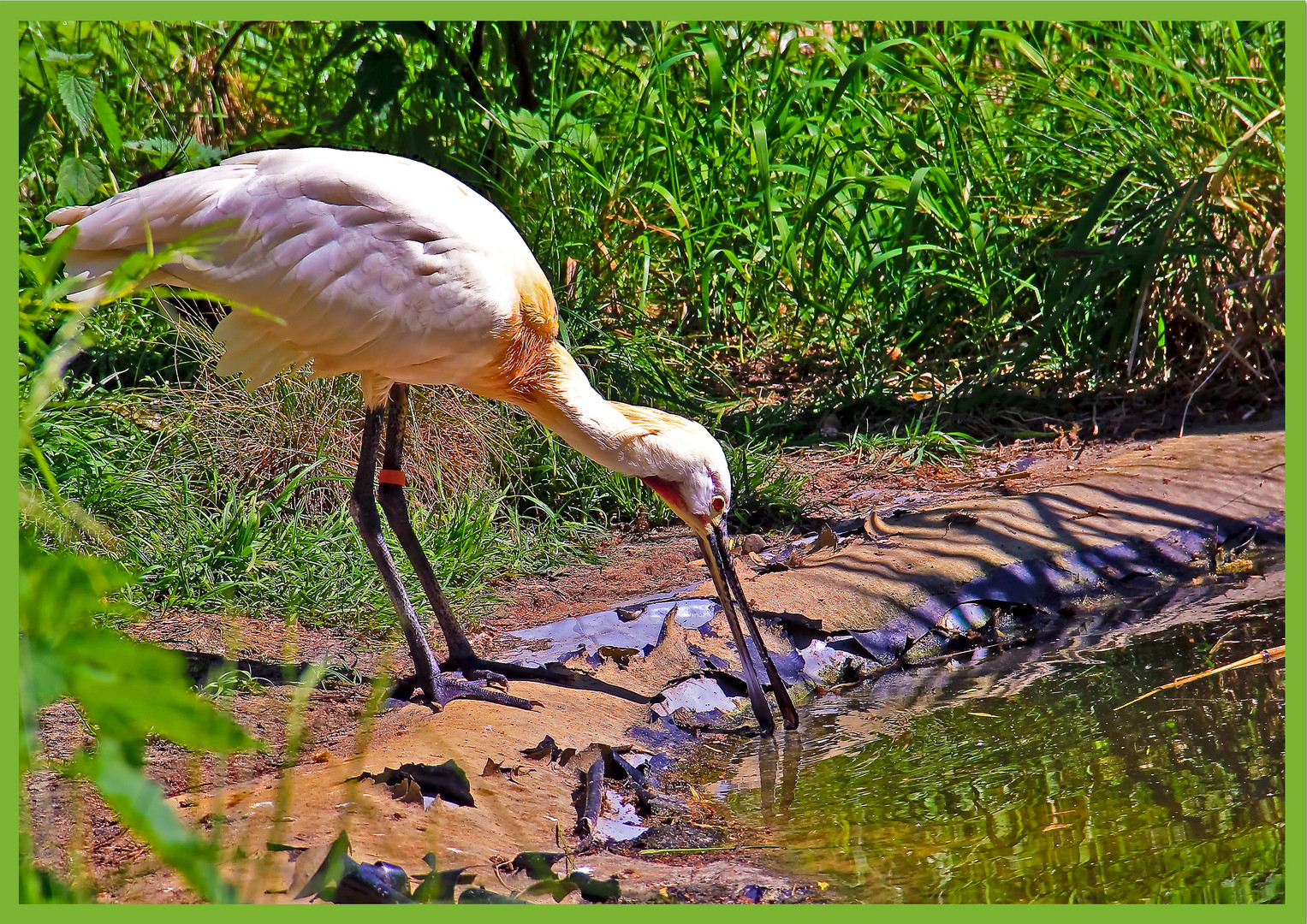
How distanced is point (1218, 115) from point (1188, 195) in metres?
0.73

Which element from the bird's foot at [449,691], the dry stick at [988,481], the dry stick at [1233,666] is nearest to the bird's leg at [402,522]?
the bird's foot at [449,691]

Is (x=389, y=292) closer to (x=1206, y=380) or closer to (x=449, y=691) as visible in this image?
(x=449, y=691)

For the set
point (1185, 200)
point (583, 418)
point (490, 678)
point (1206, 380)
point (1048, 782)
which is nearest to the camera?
point (1048, 782)

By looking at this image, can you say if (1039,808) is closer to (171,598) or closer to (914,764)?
(914,764)

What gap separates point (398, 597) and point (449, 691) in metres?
0.37

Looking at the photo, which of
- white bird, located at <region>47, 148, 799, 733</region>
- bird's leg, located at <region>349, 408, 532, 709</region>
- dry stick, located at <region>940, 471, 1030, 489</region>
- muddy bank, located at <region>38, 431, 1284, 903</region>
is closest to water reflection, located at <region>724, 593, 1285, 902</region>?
muddy bank, located at <region>38, 431, 1284, 903</region>

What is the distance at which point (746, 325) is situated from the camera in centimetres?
712

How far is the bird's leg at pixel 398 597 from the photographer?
370 cm

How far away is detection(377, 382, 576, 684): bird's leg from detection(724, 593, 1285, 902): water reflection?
76 centimetres

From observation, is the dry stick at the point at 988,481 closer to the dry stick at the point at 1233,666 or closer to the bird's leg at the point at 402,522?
the dry stick at the point at 1233,666

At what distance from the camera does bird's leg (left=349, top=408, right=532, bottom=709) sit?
3.70 m

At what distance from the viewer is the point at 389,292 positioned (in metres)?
3.81

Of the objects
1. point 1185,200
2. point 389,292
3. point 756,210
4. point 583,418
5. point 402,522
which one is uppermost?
point 389,292

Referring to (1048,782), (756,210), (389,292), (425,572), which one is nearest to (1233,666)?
(1048,782)
